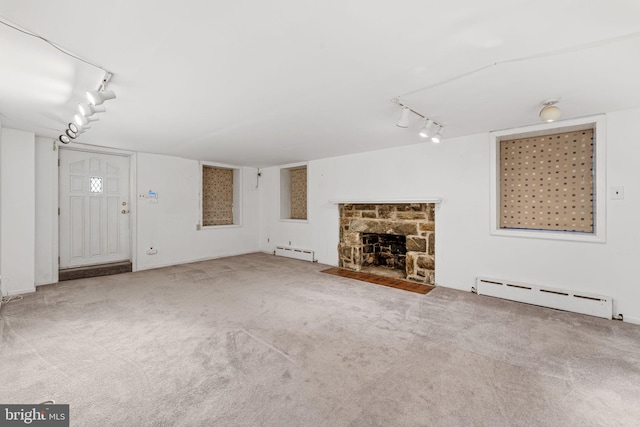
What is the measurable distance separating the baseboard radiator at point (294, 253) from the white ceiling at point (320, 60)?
3.23 meters

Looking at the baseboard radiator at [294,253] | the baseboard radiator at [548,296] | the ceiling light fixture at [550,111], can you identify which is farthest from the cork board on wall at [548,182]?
the baseboard radiator at [294,253]

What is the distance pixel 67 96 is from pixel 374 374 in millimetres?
Answer: 3542

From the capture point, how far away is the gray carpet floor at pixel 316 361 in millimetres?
1577

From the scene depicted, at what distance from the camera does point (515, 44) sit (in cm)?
168

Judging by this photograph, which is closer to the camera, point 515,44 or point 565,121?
point 515,44

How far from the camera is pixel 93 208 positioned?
4.68m

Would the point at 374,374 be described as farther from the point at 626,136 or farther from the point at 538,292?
the point at 626,136

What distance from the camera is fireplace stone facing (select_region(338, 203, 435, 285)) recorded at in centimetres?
418

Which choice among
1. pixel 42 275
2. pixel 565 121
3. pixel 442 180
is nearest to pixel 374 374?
pixel 442 180

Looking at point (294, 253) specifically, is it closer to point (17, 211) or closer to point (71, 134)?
point (71, 134)

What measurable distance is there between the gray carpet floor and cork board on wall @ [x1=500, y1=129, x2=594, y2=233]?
1.12m

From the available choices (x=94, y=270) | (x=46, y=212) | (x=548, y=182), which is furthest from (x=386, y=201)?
(x=46, y=212)

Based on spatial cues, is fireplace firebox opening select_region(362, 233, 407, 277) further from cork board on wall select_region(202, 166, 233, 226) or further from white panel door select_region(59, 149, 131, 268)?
white panel door select_region(59, 149, 131, 268)
